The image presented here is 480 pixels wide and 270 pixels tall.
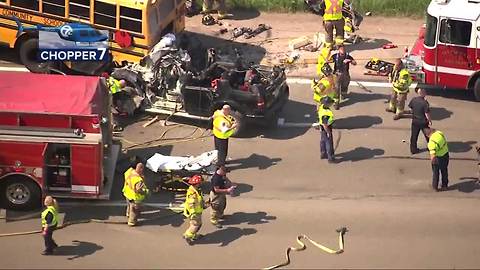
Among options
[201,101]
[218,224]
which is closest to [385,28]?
[201,101]

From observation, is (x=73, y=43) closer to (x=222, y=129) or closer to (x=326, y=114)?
(x=222, y=129)

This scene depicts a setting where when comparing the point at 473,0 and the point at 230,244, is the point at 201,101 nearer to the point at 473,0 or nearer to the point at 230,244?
the point at 230,244

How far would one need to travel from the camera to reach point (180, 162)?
2033 cm

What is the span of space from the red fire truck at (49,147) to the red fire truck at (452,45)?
30.5ft

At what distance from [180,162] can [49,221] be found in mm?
3808

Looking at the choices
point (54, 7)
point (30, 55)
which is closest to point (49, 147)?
point (54, 7)

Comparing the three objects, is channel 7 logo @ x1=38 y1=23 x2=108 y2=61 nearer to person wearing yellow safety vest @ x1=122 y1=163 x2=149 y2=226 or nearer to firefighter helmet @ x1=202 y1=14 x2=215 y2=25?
firefighter helmet @ x1=202 y1=14 x2=215 y2=25

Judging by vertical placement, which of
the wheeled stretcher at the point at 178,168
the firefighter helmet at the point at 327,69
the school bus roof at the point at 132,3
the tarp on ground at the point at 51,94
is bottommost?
the wheeled stretcher at the point at 178,168

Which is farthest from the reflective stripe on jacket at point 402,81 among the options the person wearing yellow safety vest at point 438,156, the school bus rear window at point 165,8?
the school bus rear window at point 165,8

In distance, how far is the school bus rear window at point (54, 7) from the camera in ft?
80.2

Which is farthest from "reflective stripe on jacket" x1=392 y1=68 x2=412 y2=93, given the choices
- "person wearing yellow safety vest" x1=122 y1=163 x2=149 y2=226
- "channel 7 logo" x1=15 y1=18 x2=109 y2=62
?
"person wearing yellow safety vest" x1=122 y1=163 x2=149 y2=226

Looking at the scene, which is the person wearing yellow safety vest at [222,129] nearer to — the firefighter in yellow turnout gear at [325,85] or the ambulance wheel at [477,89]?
the firefighter in yellow turnout gear at [325,85]

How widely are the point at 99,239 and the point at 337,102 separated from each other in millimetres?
8207

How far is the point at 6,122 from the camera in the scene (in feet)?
60.7
